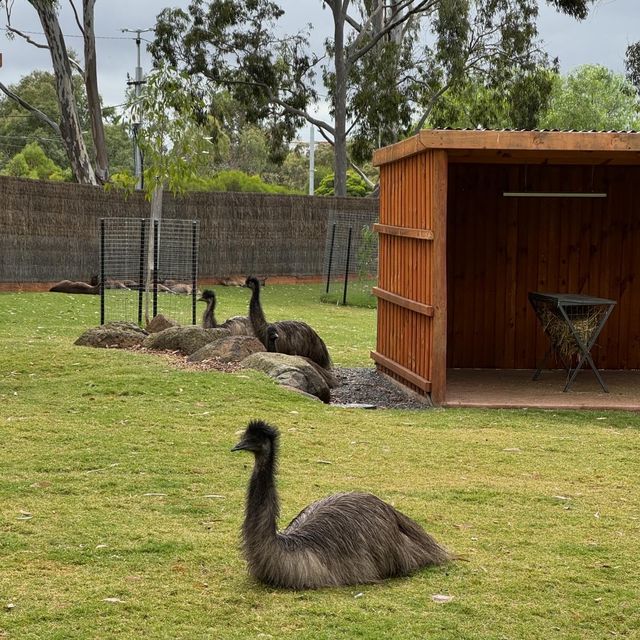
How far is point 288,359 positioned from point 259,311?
4.30 feet

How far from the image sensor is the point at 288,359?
40.9 feet

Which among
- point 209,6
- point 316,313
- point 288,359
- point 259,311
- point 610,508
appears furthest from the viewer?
point 209,6

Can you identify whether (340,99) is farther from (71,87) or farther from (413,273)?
(413,273)

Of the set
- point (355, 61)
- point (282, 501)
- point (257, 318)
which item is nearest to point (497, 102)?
point (355, 61)

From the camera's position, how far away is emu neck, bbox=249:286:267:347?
1355 centimetres

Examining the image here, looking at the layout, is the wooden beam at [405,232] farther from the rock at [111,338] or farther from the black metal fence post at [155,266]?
the black metal fence post at [155,266]

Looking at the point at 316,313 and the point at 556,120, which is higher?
the point at 556,120

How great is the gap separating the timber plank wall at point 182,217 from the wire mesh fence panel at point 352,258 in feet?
2.51

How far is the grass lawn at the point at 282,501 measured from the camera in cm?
525

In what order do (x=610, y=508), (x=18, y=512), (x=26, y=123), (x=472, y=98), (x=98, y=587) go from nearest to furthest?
(x=98, y=587)
(x=18, y=512)
(x=610, y=508)
(x=472, y=98)
(x=26, y=123)

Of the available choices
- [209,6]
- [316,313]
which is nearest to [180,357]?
[316,313]

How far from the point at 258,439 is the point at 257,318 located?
8147 millimetres

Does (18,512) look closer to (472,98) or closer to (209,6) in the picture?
(209,6)

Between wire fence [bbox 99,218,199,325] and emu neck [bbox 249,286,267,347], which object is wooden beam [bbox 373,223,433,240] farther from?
wire fence [bbox 99,218,199,325]
